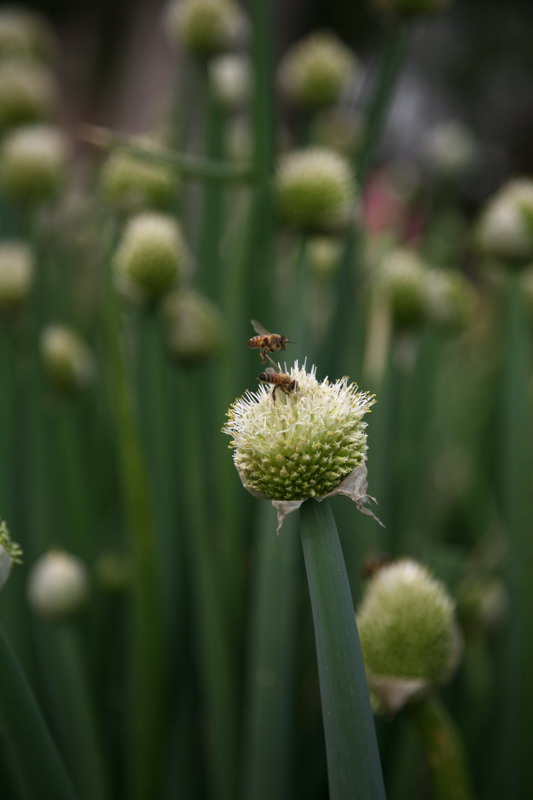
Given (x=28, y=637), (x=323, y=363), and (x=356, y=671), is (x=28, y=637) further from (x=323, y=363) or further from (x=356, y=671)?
(x=356, y=671)

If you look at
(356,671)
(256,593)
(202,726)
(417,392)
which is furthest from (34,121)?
(356,671)

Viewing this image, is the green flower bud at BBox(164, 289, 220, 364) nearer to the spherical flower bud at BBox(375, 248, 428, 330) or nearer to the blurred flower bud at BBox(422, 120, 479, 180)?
the spherical flower bud at BBox(375, 248, 428, 330)

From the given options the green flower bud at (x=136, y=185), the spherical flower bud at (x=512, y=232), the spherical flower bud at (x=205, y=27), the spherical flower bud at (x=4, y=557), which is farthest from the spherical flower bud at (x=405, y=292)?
the spherical flower bud at (x=4, y=557)

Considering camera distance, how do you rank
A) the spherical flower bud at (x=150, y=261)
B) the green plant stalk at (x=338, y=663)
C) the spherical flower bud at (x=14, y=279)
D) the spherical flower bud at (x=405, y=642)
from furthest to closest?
the spherical flower bud at (x=14, y=279) → the spherical flower bud at (x=150, y=261) → the spherical flower bud at (x=405, y=642) → the green plant stalk at (x=338, y=663)

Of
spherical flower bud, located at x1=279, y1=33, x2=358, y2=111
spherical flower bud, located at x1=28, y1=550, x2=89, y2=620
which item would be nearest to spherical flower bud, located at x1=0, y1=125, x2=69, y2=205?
spherical flower bud, located at x1=279, y1=33, x2=358, y2=111

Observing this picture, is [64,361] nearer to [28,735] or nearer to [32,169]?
[32,169]

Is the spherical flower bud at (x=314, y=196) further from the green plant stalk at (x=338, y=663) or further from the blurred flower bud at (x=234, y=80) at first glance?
the green plant stalk at (x=338, y=663)
